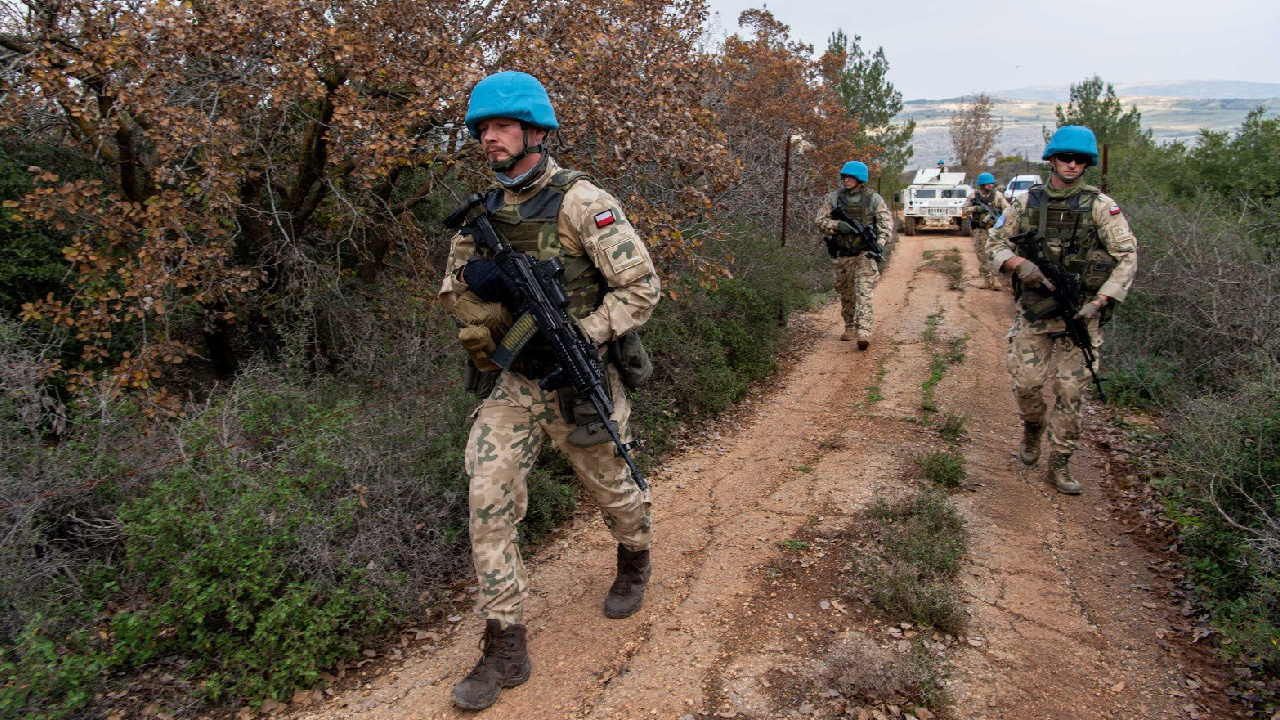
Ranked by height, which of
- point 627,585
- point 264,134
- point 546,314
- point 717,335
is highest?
point 264,134

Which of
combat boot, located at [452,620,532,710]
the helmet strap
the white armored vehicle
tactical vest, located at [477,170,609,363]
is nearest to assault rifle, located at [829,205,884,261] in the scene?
tactical vest, located at [477,170,609,363]

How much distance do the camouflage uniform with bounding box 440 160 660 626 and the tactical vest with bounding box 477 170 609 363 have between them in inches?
1.0

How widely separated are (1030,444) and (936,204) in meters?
18.0

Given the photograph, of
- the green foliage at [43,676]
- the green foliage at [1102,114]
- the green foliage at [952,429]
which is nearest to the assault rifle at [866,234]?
the green foliage at [952,429]

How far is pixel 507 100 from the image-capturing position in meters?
2.91

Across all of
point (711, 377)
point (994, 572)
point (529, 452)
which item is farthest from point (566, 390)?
point (711, 377)

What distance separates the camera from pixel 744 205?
11344 millimetres

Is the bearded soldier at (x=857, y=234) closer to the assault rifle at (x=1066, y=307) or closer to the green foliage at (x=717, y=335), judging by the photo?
the green foliage at (x=717, y=335)

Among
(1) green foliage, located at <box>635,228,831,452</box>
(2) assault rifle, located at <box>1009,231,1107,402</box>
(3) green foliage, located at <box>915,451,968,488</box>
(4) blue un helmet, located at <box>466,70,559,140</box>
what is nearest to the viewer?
(4) blue un helmet, located at <box>466,70,559,140</box>

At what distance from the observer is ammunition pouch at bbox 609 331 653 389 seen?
323 cm

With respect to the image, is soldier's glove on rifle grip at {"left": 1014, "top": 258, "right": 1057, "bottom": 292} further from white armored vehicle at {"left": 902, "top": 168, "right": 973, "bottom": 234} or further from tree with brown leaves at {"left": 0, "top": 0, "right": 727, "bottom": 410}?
white armored vehicle at {"left": 902, "top": 168, "right": 973, "bottom": 234}

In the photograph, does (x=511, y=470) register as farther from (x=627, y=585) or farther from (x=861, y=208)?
(x=861, y=208)

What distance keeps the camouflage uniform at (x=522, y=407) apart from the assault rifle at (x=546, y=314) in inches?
3.5

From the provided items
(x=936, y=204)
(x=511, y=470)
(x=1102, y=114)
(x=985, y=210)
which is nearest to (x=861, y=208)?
(x=985, y=210)
